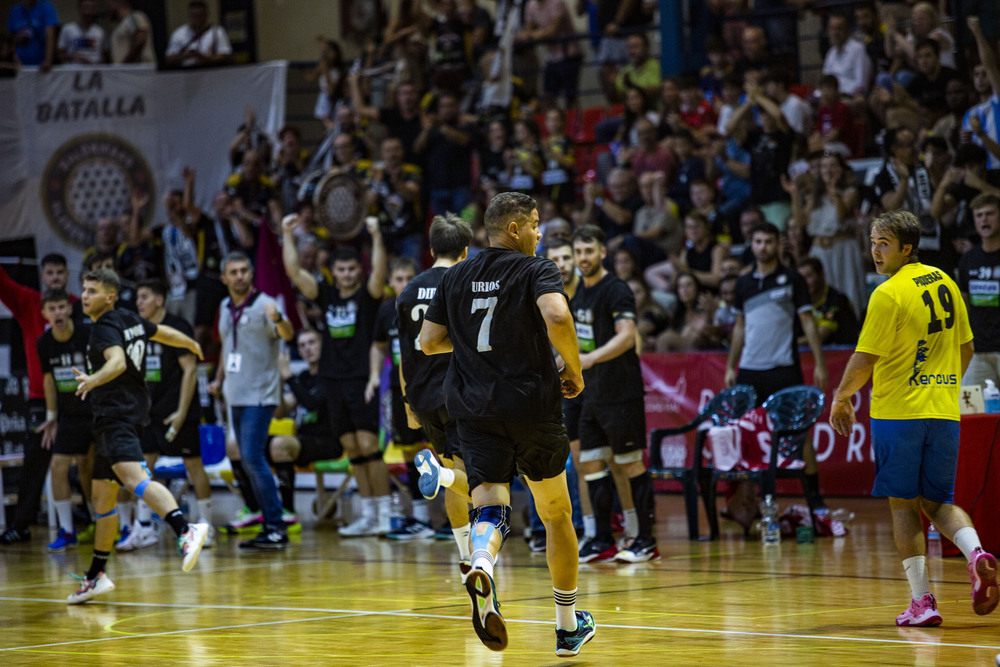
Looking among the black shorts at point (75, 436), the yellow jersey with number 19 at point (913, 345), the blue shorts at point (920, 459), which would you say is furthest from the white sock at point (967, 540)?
the black shorts at point (75, 436)

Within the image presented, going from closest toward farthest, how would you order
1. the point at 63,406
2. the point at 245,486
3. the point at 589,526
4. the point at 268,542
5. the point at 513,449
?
the point at 513,449 < the point at 589,526 < the point at 268,542 < the point at 63,406 < the point at 245,486

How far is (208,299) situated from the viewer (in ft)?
52.4

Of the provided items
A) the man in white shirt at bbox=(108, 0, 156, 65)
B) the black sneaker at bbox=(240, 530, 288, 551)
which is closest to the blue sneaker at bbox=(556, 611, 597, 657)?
the black sneaker at bbox=(240, 530, 288, 551)

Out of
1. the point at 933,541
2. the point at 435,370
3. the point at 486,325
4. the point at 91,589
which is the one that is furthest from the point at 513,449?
the point at 933,541

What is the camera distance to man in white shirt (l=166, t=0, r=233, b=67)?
59.1ft

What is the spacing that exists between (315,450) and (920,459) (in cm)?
716

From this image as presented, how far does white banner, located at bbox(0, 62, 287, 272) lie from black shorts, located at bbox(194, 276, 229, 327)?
1.97 metres

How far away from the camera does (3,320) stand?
15734mm

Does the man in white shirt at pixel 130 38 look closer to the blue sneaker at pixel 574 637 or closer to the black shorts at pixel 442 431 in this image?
the black shorts at pixel 442 431

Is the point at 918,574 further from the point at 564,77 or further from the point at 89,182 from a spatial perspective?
the point at 89,182

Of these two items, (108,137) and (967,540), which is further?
(108,137)

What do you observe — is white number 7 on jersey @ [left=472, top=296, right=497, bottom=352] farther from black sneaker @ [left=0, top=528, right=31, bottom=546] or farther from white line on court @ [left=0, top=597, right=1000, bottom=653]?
black sneaker @ [left=0, top=528, right=31, bottom=546]

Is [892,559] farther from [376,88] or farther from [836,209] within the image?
[376,88]

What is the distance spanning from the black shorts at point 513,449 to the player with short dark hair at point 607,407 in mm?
3344
